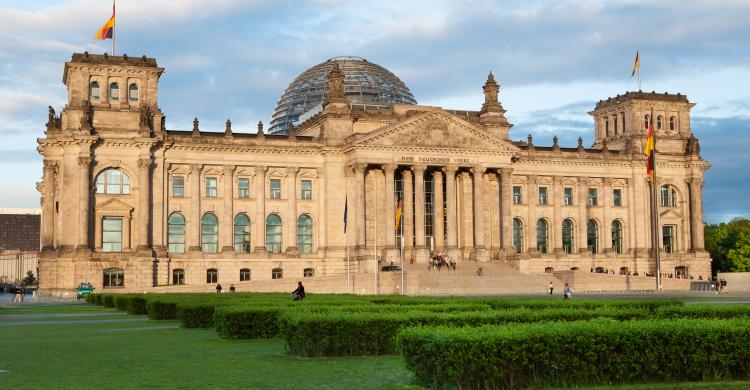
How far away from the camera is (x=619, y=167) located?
114 metres

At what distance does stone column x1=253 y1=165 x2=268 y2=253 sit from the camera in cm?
9794

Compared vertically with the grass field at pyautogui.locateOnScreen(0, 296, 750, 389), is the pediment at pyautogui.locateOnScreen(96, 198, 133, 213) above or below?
above

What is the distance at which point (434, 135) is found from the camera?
98.8 meters

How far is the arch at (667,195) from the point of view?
116m

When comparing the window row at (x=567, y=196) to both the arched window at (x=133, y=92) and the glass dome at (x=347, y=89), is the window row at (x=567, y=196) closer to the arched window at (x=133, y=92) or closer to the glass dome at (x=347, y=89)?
the glass dome at (x=347, y=89)

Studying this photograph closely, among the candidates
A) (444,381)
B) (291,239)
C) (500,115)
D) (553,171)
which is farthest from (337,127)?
(444,381)

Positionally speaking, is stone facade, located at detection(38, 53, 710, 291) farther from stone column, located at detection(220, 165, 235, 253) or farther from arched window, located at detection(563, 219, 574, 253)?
arched window, located at detection(563, 219, 574, 253)

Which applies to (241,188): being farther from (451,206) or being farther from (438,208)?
(451,206)

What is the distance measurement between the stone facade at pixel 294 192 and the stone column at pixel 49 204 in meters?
0.17

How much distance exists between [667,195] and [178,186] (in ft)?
197

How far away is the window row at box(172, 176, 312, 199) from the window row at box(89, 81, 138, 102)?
9.11m

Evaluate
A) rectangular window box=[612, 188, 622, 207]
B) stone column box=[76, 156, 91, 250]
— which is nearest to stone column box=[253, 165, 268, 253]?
stone column box=[76, 156, 91, 250]

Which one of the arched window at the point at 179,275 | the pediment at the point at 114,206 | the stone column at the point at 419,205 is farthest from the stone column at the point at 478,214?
the pediment at the point at 114,206

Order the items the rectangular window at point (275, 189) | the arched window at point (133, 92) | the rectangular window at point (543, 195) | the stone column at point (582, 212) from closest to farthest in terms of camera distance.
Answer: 1. the arched window at point (133, 92)
2. the rectangular window at point (275, 189)
3. the rectangular window at point (543, 195)
4. the stone column at point (582, 212)
